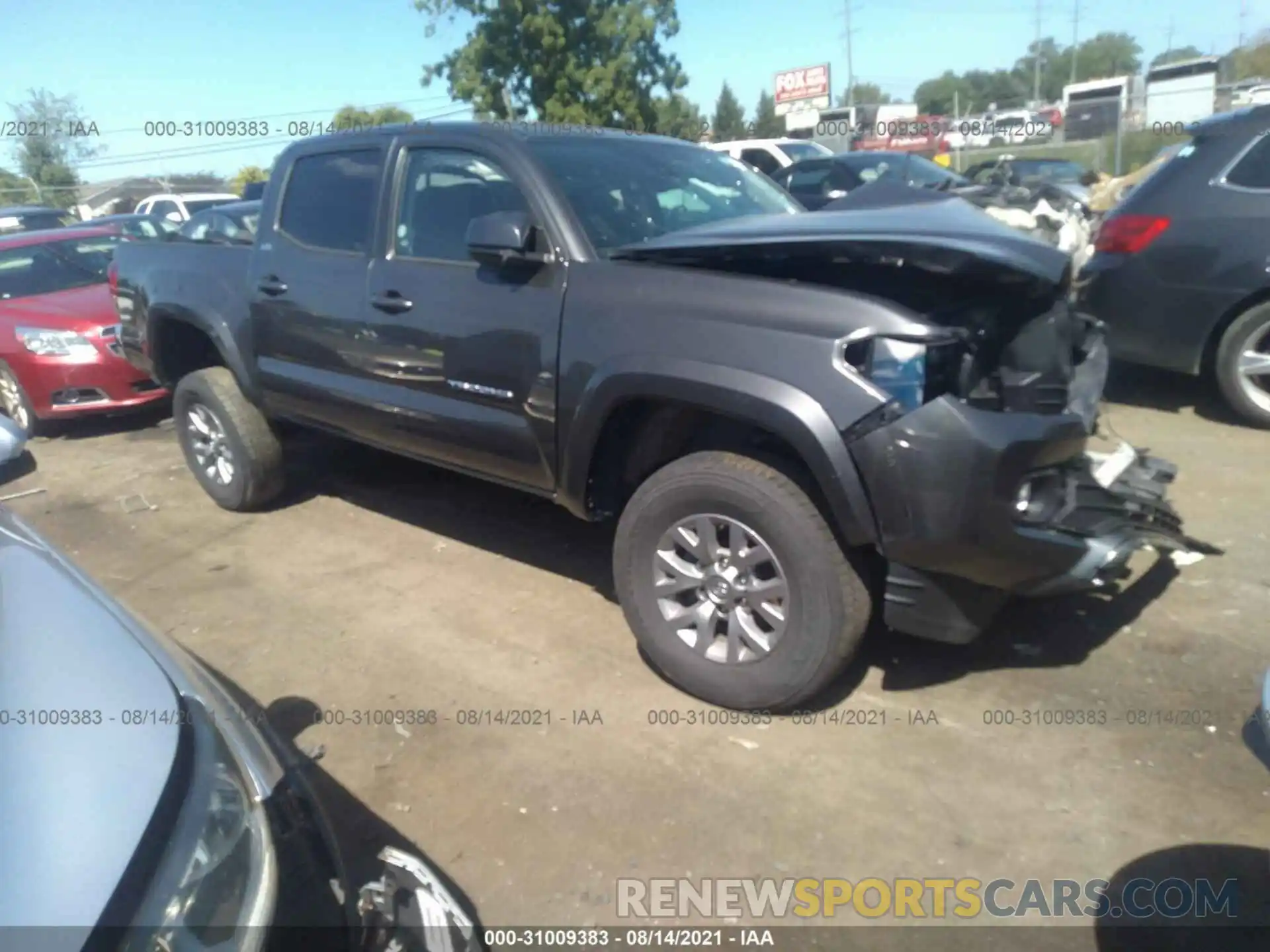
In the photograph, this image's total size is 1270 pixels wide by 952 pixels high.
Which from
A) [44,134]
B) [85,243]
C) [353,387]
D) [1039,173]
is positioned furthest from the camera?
[44,134]

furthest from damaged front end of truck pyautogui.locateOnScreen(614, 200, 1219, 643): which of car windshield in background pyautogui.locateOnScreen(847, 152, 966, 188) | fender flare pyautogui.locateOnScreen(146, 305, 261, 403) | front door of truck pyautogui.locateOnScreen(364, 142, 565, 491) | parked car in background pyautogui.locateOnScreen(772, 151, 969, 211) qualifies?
parked car in background pyautogui.locateOnScreen(772, 151, 969, 211)

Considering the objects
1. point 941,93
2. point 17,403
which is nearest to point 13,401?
point 17,403

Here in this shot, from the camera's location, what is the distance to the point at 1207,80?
77.8ft

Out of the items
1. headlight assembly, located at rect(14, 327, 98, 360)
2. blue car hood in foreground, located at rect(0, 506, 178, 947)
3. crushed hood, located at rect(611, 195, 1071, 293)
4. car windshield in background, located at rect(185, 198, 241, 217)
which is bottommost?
headlight assembly, located at rect(14, 327, 98, 360)

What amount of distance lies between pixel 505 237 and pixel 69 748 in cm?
240

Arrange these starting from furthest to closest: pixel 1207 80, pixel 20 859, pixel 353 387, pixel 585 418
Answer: pixel 1207 80, pixel 353 387, pixel 585 418, pixel 20 859

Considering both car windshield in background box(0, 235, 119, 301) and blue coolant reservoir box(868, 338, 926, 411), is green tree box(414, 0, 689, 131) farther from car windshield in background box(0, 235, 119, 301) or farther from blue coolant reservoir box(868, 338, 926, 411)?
blue coolant reservoir box(868, 338, 926, 411)

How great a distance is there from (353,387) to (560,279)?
1.37 m

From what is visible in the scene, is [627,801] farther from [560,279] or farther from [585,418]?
[560,279]

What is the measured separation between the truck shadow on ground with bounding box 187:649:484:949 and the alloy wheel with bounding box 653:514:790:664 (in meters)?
1.09

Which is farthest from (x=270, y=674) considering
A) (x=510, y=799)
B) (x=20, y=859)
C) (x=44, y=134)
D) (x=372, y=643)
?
(x=44, y=134)

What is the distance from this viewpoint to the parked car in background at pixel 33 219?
1881cm

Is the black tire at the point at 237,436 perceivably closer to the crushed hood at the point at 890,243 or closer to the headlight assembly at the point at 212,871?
the crushed hood at the point at 890,243

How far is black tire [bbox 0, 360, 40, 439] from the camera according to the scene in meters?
7.45
